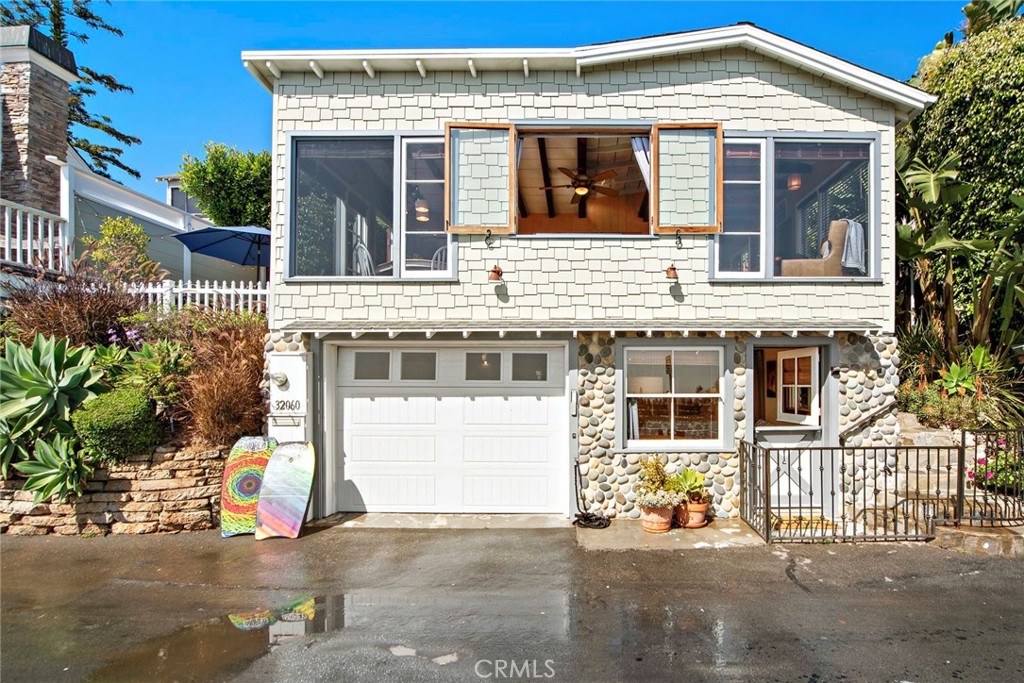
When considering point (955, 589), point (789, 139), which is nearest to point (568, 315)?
point (789, 139)

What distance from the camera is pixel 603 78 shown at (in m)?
7.17

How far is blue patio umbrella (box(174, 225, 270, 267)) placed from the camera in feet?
33.9

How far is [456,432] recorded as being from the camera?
720 cm

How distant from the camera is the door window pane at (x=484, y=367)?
7.23 meters

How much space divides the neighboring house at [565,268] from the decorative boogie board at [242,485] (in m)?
0.38

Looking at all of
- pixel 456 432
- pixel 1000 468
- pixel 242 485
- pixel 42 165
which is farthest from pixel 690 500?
pixel 42 165

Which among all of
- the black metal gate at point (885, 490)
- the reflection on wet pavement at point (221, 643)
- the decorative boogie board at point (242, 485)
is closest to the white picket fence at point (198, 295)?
the decorative boogie board at point (242, 485)

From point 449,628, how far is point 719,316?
192 inches

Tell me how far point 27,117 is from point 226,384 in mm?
7354

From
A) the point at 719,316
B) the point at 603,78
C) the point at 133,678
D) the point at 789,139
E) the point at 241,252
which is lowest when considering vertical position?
the point at 133,678

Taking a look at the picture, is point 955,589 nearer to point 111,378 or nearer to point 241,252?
point 111,378

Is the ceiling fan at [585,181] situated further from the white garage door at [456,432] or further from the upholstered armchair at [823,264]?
the white garage door at [456,432]

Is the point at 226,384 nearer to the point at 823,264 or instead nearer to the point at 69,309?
the point at 69,309

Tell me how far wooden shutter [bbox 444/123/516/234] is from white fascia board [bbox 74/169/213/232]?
775 centimetres
